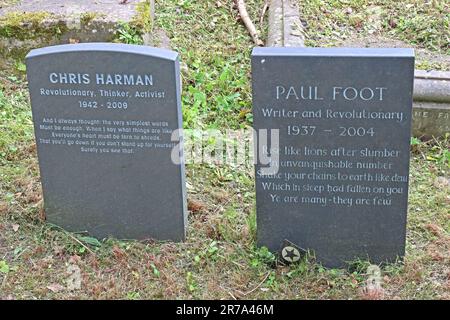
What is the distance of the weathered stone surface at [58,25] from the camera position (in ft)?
20.3

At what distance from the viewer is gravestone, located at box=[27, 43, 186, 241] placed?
13.2 feet

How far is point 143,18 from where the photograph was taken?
629 centimetres

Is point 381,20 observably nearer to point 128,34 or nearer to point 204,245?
point 128,34

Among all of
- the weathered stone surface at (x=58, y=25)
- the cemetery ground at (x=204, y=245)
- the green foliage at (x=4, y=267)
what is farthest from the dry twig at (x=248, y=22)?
the green foliage at (x=4, y=267)

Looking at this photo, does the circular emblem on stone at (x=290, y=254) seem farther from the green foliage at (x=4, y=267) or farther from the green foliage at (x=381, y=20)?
the green foliage at (x=381, y=20)

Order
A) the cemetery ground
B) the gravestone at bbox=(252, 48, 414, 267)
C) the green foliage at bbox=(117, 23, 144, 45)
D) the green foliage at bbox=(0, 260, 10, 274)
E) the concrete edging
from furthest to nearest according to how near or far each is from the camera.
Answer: the green foliage at bbox=(117, 23, 144, 45) < the concrete edging < the green foliage at bbox=(0, 260, 10, 274) < the cemetery ground < the gravestone at bbox=(252, 48, 414, 267)

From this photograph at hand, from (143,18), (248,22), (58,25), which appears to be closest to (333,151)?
(143,18)

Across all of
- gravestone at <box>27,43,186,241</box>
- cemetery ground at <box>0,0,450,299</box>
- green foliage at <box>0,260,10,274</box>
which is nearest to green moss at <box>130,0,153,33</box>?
cemetery ground at <box>0,0,450,299</box>

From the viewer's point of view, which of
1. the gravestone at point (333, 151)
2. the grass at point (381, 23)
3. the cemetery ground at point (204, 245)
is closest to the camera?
the gravestone at point (333, 151)

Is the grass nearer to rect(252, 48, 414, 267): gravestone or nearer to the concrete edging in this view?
the concrete edging

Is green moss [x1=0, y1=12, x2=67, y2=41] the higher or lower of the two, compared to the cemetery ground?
higher

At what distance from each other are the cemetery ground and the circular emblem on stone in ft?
0.14

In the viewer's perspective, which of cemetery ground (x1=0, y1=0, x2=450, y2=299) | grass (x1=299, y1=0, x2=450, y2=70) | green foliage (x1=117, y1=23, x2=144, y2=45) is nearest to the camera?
cemetery ground (x1=0, y1=0, x2=450, y2=299)

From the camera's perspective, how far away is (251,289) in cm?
398
